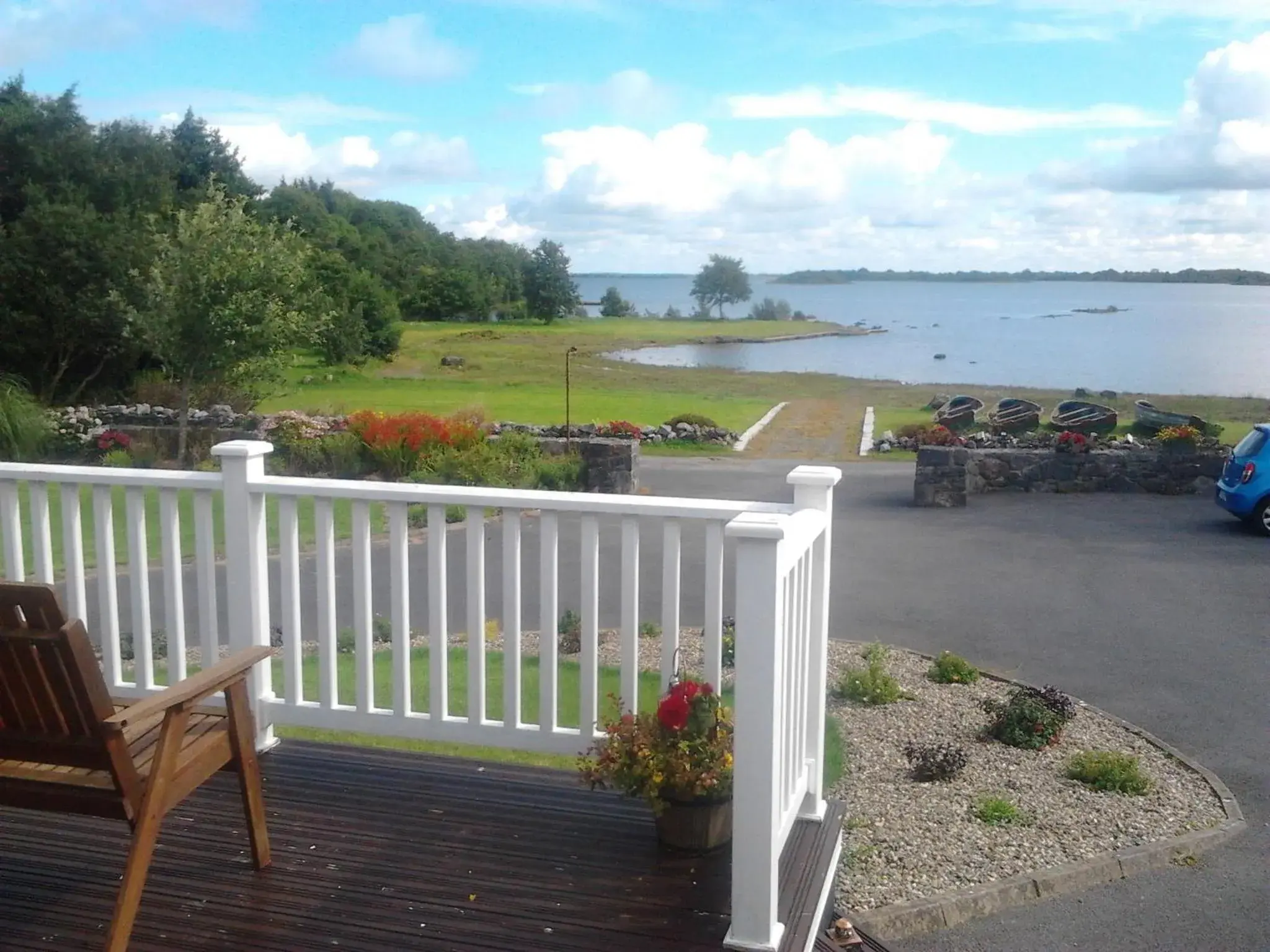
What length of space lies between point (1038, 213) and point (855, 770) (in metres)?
27.6

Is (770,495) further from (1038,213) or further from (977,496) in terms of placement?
(1038,213)

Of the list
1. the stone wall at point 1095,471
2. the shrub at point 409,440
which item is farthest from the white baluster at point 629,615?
the stone wall at point 1095,471

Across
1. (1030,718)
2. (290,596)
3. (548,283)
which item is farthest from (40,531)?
(548,283)

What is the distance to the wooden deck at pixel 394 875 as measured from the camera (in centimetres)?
272

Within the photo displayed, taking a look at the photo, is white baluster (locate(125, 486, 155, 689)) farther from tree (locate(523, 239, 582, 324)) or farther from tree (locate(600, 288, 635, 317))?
tree (locate(600, 288, 635, 317))

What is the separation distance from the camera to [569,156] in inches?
1294

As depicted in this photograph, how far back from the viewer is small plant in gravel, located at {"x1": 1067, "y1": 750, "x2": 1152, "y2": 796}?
469cm

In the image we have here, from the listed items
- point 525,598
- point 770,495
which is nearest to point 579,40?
point 770,495

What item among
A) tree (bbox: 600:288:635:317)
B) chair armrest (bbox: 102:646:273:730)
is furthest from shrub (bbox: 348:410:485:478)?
tree (bbox: 600:288:635:317)

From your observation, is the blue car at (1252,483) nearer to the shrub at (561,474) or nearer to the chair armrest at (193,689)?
the shrub at (561,474)

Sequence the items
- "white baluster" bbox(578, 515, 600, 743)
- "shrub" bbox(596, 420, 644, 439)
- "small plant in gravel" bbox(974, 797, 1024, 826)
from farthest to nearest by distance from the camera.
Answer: "shrub" bbox(596, 420, 644, 439) → "small plant in gravel" bbox(974, 797, 1024, 826) → "white baluster" bbox(578, 515, 600, 743)

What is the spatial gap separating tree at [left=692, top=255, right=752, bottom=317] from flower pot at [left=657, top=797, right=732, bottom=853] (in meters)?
38.9

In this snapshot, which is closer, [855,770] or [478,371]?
[855,770]

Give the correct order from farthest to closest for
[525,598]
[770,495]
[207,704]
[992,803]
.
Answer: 1. [770,495]
2. [525,598]
3. [992,803]
4. [207,704]
